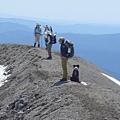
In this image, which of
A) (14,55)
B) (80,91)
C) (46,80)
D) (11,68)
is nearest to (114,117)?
(80,91)

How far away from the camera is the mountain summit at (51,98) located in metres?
17.3

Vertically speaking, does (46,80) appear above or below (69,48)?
below

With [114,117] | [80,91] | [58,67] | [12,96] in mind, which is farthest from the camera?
[58,67]

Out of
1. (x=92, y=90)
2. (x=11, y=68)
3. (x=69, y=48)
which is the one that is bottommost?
(x=11, y=68)

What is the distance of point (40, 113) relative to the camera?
60.5 ft

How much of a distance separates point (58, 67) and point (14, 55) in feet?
37.3

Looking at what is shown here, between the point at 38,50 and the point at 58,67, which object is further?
the point at 38,50

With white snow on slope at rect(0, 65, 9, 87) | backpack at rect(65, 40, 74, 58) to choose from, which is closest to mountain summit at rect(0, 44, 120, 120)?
white snow on slope at rect(0, 65, 9, 87)

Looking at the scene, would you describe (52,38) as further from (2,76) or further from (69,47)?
(69,47)

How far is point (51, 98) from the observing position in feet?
64.9

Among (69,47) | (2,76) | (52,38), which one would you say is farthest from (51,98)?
(2,76)

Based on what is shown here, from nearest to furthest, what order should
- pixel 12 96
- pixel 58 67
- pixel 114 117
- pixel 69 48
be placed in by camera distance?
pixel 114 117
pixel 69 48
pixel 12 96
pixel 58 67

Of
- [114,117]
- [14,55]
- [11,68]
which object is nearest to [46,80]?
[114,117]

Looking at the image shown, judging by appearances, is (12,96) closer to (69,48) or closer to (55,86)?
(55,86)
